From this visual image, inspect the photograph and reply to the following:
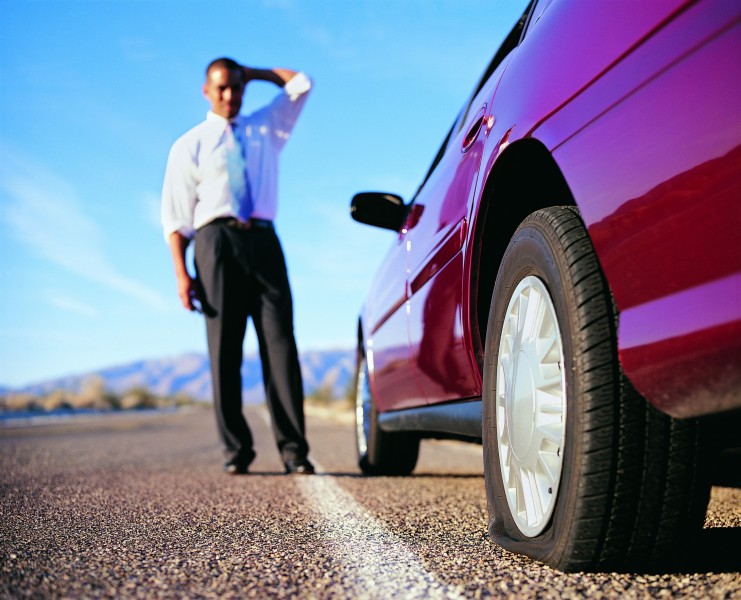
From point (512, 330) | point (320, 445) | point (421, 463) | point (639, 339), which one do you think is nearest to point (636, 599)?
point (639, 339)

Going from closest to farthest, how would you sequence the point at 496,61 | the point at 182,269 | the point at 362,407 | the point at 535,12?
the point at 535,12
the point at 496,61
the point at 182,269
the point at 362,407

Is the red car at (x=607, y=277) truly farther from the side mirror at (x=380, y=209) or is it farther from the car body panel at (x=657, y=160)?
the side mirror at (x=380, y=209)

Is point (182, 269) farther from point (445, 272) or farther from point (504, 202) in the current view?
point (504, 202)

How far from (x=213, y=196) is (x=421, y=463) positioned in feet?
8.73

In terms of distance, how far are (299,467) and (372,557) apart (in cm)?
250

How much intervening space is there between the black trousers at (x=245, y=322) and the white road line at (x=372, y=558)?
4.75 feet

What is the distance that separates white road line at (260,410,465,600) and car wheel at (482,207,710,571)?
255 mm

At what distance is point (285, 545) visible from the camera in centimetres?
206

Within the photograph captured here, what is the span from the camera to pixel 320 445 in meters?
7.96

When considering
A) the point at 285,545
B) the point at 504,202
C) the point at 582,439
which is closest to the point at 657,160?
the point at 582,439

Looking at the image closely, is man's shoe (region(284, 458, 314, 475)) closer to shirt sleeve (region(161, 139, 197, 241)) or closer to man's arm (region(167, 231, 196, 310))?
man's arm (region(167, 231, 196, 310))

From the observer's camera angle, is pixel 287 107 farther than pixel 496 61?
Yes

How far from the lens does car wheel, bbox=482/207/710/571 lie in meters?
1.42

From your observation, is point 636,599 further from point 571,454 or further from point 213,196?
point 213,196
